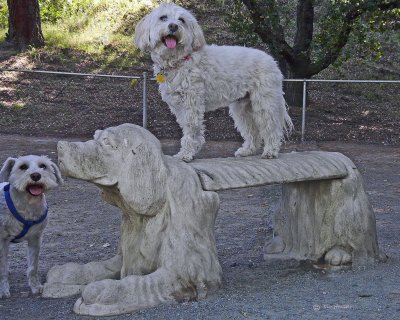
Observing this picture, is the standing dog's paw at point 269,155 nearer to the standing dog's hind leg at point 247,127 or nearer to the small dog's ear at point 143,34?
the standing dog's hind leg at point 247,127

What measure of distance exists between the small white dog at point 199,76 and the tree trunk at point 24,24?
535 inches

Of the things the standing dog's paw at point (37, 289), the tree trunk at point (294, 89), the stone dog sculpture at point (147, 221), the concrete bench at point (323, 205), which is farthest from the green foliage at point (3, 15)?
the stone dog sculpture at point (147, 221)

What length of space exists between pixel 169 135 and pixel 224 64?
8756mm

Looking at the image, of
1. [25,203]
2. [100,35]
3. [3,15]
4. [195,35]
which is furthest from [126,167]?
[3,15]

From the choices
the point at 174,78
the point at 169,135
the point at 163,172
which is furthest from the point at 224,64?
the point at 169,135

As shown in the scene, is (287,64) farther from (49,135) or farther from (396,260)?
(396,260)

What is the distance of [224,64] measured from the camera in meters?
6.70

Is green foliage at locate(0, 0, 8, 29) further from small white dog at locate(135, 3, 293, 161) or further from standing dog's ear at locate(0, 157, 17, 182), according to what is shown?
standing dog's ear at locate(0, 157, 17, 182)

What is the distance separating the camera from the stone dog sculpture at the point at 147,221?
5.26 meters

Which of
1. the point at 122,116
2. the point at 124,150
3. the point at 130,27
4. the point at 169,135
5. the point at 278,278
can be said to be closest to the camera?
the point at 124,150

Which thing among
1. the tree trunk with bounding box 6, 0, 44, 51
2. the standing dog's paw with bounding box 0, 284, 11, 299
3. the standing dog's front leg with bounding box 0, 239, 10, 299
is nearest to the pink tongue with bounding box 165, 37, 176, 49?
the standing dog's front leg with bounding box 0, 239, 10, 299

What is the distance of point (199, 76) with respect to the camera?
258 inches

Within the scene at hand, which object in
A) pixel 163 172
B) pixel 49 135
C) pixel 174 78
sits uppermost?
pixel 174 78

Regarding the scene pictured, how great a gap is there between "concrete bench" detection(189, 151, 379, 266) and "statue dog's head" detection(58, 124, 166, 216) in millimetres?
691
